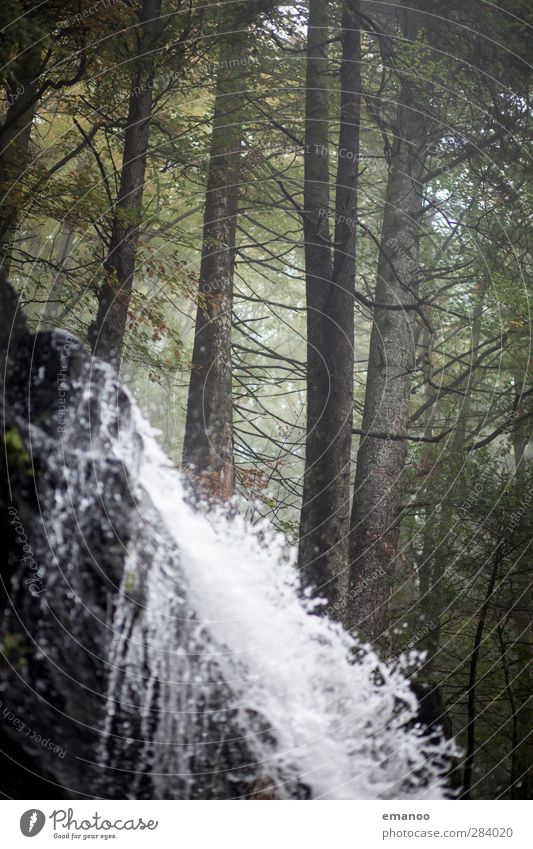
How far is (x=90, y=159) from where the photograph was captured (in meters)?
5.10

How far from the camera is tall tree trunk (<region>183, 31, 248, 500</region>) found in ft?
18.3

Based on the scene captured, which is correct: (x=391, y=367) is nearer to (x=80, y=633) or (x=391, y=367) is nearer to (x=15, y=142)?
(x=15, y=142)

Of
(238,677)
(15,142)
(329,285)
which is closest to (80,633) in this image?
(238,677)

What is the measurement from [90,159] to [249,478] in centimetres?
259

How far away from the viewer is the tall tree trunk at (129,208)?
469cm

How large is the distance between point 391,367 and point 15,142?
3.40 m

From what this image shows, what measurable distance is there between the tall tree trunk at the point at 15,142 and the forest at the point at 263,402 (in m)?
0.02

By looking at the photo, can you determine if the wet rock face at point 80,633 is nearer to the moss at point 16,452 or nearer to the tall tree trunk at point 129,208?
the moss at point 16,452

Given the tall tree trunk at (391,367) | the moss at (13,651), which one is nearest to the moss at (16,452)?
the moss at (13,651)

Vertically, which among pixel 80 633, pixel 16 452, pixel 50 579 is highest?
pixel 16 452

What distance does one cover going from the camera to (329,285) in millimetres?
5793

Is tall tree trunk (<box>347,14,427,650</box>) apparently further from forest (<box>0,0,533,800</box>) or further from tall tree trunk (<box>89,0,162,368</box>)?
tall tree trunk (<box>89,0,162,368</box>)

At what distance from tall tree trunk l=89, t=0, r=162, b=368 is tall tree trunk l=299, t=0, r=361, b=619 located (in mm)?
1407
